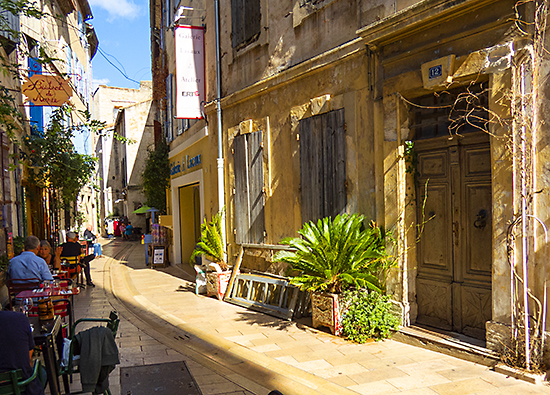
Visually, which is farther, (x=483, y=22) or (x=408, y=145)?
(x=408, y=145)

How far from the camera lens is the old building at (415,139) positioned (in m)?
4.50

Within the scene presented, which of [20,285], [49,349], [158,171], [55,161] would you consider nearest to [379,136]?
[49,349]

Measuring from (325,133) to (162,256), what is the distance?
30.0 feet

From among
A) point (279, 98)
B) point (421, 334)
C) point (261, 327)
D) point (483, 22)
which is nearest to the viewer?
point (483, 22)

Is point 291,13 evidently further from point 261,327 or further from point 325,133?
point 261,327

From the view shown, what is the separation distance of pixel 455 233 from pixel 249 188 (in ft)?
14.5

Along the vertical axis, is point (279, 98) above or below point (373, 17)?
below

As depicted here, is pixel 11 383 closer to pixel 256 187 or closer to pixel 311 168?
pixel 311 168

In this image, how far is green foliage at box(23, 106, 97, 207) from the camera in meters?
10.9

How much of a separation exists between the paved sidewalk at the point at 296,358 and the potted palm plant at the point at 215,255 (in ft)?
2.22

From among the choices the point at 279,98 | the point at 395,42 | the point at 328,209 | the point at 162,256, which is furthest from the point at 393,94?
the point at 162,256

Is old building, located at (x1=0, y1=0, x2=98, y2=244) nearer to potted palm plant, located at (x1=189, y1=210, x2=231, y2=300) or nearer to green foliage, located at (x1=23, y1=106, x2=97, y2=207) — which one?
green foliage, located at (x1=23, y1=106, x2=97, y2=207)

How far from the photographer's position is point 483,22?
4758mm

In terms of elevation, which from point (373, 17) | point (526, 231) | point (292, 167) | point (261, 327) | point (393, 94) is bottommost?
point (261, 327)
